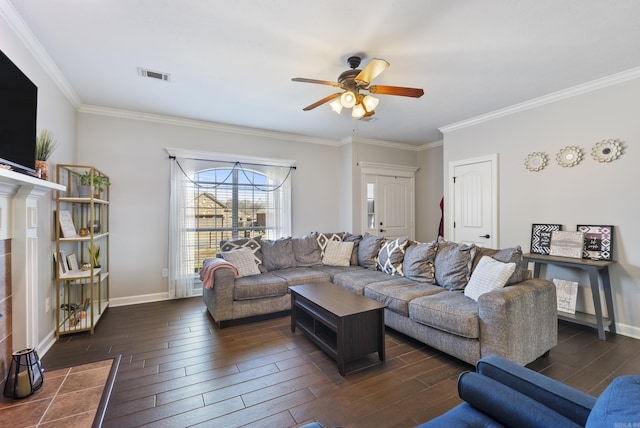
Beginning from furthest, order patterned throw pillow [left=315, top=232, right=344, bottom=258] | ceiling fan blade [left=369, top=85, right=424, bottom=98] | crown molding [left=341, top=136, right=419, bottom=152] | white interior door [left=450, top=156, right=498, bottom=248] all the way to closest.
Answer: crown molding [left=341, top=136, right=419, bottom=152] < patterned throw pillow [left=315, top=232, right=344, bottom=258] < white interior door [left=450, top=156, right=498, bottom=248] < ceiling fan blade [left=369, top=85, right=424, bottom=98]

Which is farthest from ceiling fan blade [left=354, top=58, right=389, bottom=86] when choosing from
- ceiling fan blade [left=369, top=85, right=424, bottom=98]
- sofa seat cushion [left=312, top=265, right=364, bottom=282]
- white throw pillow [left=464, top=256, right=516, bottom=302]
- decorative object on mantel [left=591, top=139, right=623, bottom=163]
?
decorative object on mantel [left=591, top=139, right=623, bottom=163]

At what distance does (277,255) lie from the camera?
13.5 ft

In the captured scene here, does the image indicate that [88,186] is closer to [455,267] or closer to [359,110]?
[359,110]

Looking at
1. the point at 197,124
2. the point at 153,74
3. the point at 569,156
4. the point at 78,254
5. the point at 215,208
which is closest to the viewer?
the point at 153,74

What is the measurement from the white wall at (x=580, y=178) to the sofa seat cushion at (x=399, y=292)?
5.96ft

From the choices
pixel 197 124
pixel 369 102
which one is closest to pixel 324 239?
pixel 369 102

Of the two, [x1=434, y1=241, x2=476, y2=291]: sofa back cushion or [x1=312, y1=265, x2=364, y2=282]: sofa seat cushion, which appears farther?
[x1=312, y1=265, x2=364, y2=282]: sofa seat cushion

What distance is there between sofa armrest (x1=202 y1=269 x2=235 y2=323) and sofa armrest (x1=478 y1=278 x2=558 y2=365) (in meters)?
2.45

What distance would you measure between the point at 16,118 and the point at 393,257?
139 inches

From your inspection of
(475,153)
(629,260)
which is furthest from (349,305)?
(475,153)

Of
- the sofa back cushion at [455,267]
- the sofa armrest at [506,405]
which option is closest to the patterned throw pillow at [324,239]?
the sofa back cushion at [455,267]

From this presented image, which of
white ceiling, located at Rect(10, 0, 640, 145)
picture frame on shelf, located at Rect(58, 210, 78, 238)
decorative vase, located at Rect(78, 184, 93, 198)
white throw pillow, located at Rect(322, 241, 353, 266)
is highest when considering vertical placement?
white ceiling, located at Rect(10, 0, 640, 145)

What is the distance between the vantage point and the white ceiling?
205cm

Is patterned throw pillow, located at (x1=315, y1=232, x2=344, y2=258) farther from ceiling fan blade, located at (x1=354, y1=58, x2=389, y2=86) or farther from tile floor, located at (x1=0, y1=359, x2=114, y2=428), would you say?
tile floor, located at (x1=0, y1=359, x2=114, y2=428)
